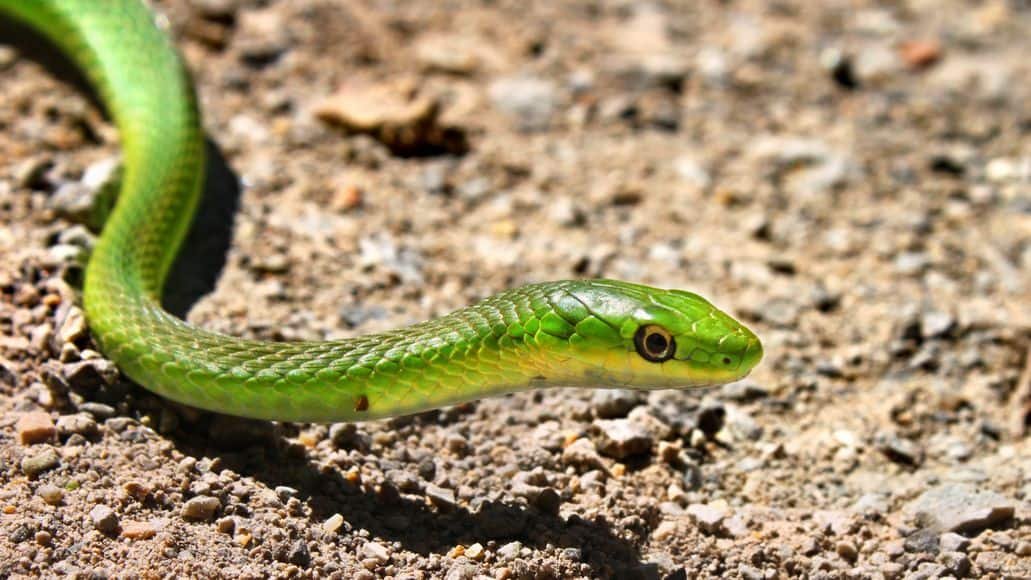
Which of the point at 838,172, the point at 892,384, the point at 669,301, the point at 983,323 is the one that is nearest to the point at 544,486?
the point at 669,301

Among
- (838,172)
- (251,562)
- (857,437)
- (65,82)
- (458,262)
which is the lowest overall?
(251,562)

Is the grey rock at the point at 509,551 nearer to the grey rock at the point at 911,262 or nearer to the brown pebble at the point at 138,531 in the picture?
the brown pebble at the point at 138,531

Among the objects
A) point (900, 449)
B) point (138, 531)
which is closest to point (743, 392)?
point (900, 449)

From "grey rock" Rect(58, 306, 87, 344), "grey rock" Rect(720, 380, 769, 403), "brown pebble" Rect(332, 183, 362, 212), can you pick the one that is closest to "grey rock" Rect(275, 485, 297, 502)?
A: "grey rock" Rect(58, 306, 87, 344)

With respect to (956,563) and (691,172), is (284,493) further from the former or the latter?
(691,172)

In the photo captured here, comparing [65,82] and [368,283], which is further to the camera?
[65,82]

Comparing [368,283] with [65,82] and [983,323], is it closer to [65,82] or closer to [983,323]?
[65,82]
